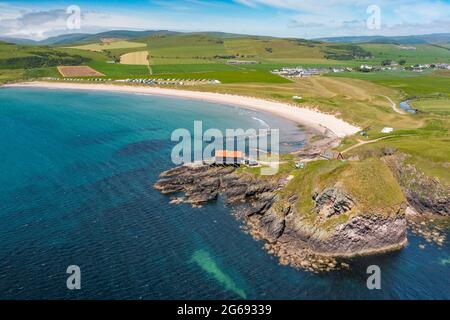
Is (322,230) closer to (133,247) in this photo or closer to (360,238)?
(360,238)

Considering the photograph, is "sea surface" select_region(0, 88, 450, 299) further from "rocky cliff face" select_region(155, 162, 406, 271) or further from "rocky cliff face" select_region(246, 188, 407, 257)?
"rocky cliff face" select_region(246, 188, 407, 257)

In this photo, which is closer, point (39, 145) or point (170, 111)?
point (39, 145)

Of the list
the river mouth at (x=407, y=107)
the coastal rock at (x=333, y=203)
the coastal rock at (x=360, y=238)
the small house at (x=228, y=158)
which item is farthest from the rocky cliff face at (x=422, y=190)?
the river mouth at (x=407, y=107)

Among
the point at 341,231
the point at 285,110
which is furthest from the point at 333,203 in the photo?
the point at 285,110

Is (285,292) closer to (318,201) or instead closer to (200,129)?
(318,201)

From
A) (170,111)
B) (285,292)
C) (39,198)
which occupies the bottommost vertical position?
(285,292)

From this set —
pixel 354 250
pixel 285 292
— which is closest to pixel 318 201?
pixel 354 250

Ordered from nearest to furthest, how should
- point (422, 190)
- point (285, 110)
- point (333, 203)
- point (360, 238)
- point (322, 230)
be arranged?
point (360, 238)
point (322, 230)
point (333, 203)
point (422, 190)
point (285, 110)
